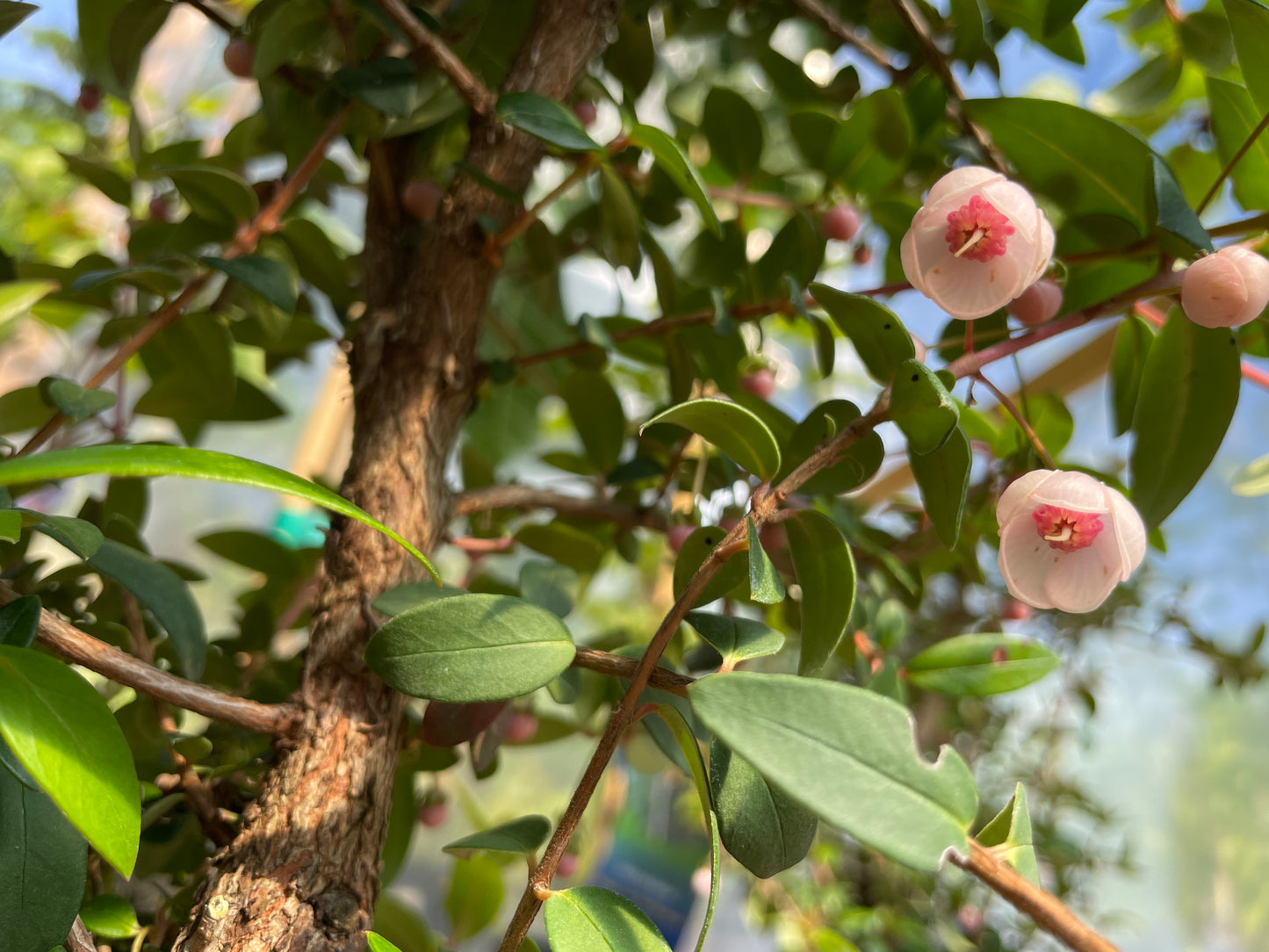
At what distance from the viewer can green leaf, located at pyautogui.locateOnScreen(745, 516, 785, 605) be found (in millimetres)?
254

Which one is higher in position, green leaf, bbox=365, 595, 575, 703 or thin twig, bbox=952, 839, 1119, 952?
green leaf, bbox=365, 595, 575, 703

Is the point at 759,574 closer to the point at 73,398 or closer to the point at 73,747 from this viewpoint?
the point at 73,747

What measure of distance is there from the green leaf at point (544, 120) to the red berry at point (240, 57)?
0.18 metres

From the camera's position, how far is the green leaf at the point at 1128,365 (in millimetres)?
386

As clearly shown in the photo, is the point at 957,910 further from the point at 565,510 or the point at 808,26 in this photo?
the point at 808,26

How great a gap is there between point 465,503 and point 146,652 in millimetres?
153

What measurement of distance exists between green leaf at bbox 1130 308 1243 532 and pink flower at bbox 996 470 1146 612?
0.26ft

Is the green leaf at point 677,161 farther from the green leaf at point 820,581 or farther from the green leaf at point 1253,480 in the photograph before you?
the green leaf at point 1253,480

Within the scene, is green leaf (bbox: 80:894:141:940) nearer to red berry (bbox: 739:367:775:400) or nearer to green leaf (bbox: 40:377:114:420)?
green leaf (bbox: 40:377:114:420)

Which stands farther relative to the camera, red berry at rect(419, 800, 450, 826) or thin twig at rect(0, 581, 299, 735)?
red berry at rect(419, 800, 450, 826)

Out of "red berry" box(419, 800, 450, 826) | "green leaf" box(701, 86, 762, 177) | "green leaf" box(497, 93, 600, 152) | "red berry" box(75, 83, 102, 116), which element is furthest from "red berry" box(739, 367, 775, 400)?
"red berry" box(75, 83, 102, 116)

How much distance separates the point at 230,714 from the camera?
318 mm

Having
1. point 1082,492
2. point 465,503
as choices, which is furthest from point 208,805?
point 1082,492

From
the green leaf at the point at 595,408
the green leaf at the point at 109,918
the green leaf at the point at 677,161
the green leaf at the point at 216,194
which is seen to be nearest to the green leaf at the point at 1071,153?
the green leaf at the point at 677,161
